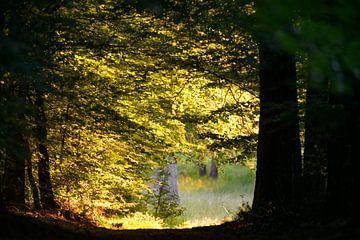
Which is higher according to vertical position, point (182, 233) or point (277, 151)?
point (277, 151)

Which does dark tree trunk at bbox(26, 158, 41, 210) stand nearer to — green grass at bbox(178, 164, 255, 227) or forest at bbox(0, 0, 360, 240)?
forest at bbox(0, 0, 360, 240)

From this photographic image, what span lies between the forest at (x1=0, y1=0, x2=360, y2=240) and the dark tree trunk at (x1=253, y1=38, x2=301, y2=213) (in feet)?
0.07

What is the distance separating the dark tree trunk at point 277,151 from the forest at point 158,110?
0.07 feet

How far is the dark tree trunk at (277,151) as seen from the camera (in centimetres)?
914

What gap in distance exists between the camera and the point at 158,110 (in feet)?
38.4

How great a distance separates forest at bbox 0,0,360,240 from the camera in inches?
239

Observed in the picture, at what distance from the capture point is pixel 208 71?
10.2 meters

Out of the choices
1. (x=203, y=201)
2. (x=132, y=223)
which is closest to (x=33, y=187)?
(x=132, y=223)

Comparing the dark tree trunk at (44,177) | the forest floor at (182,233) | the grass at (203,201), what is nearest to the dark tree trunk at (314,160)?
the forest floor at (182,233)

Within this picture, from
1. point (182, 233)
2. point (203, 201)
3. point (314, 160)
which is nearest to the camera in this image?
point (314, 160)

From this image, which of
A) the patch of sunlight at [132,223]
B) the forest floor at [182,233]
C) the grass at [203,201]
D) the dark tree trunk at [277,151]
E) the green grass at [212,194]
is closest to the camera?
the forest floor at [182,233]

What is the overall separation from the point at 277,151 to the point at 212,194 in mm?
20494

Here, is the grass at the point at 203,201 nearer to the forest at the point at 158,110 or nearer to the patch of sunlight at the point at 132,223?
the patch of sunlight at the point at 132,223

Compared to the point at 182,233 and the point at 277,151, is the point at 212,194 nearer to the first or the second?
the point at 277,151
